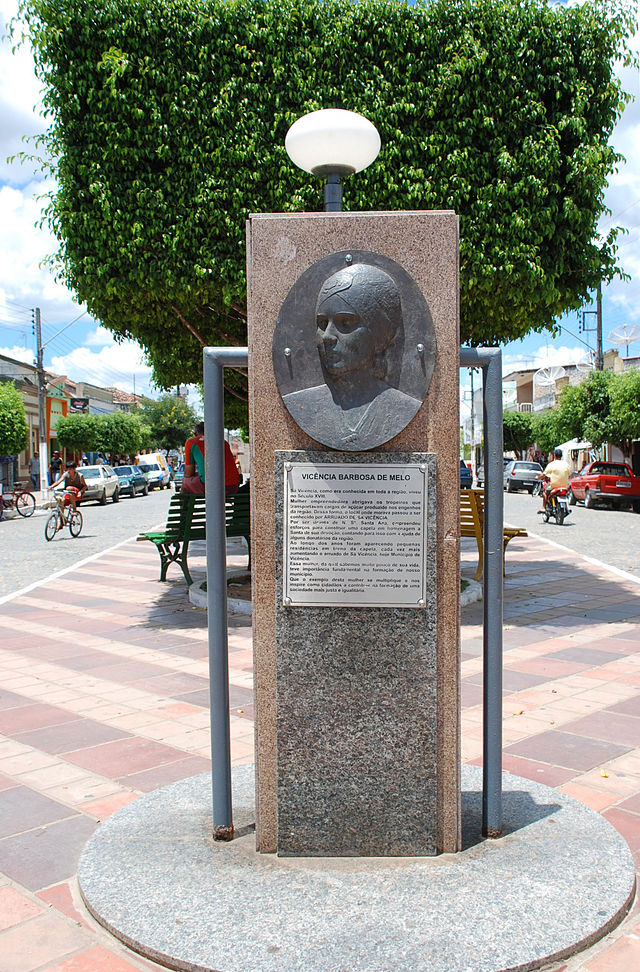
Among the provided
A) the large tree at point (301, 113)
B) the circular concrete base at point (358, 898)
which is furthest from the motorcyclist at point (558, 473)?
the circular concrete base at point (358, 898)

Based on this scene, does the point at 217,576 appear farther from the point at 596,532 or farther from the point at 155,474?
the point at 155,474

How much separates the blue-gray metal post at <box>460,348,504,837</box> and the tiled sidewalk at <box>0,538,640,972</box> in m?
0.61

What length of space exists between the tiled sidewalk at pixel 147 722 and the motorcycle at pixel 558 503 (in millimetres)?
9899

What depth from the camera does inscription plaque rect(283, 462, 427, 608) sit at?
9.90ft

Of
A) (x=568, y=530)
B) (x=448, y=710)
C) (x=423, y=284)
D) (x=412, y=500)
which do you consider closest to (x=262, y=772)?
(x=448, y=710)

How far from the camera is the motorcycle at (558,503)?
1886 centimetres

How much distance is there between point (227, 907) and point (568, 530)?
16.3 meters

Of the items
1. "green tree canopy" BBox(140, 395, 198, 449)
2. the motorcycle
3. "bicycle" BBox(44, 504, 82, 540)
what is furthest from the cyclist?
"green tree canopy" BBox(140, 395, 198, 449)

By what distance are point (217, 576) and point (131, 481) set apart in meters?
35.9

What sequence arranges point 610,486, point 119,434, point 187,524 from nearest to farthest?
point 187,524, point 610,486, point 119,434

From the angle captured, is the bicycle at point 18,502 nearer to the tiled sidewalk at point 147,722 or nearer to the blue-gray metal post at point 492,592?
the tiled sidewalk at point 147,722

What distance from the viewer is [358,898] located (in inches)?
108

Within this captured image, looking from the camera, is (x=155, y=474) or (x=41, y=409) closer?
(x=41, y=409)

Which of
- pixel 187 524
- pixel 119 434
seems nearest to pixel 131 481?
pixel 119 434
